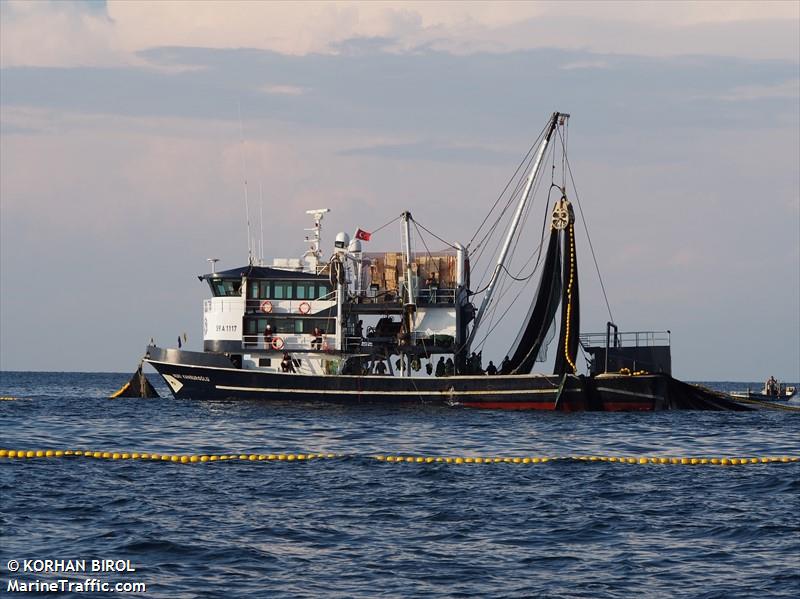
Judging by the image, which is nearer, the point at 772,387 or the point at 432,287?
the point at 432,287

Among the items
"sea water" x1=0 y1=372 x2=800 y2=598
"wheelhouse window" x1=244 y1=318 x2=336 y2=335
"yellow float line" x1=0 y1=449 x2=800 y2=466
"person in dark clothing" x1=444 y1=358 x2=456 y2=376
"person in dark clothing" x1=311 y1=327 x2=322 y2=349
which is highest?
"wheelhouse window" x1=244 y1=318 x2=336 y2=335

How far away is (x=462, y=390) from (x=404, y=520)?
30.3m

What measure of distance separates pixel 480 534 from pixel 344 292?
34476 millimetres

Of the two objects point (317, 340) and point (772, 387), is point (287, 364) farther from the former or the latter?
point (772, 387)

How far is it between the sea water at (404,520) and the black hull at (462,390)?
1391cm

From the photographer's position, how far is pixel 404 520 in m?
21.9

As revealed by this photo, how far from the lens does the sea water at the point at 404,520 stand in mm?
17141

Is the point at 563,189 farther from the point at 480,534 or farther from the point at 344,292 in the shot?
the point at 480,534

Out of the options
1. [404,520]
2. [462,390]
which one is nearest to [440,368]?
[462,390]

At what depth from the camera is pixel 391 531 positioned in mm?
20781

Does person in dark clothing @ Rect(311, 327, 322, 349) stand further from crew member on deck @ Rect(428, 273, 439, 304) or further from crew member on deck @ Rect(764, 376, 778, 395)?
crew member on deck @ Rect(764, 376, 778, 395)

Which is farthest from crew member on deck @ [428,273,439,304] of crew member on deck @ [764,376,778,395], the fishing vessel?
crew member on deck @ [764,376,778,395]

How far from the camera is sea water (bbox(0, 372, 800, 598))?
56.2 ft

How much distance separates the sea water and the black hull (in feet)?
45.6
